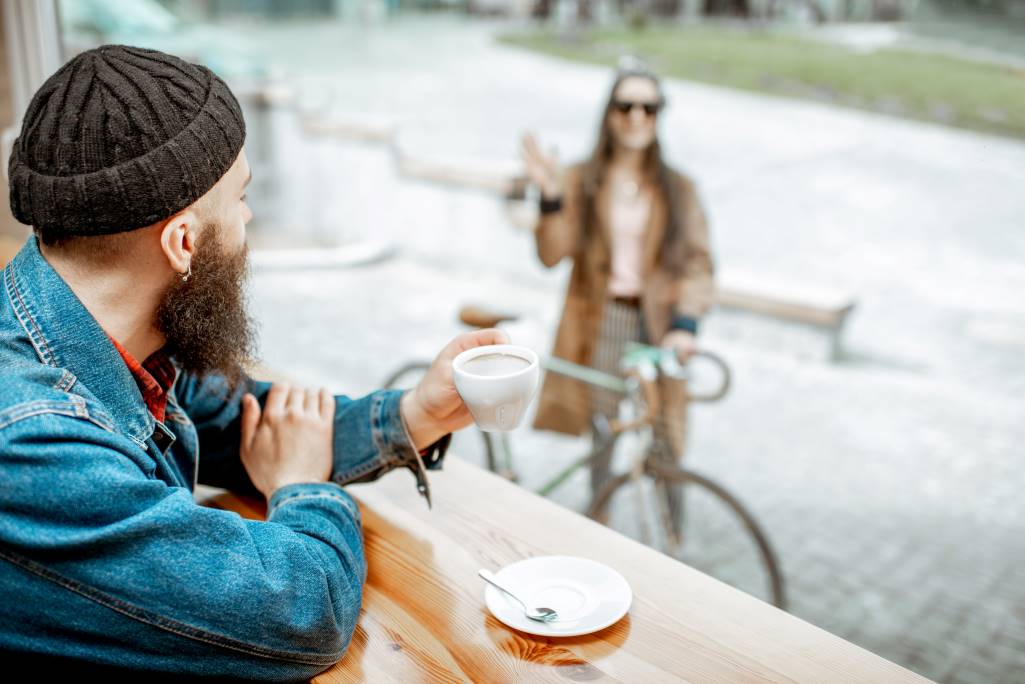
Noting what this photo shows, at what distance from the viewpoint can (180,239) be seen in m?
1.21

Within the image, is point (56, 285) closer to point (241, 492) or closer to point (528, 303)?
point (241, 492)

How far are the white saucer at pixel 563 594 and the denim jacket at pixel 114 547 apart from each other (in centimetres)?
20

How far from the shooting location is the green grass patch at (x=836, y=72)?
422cm

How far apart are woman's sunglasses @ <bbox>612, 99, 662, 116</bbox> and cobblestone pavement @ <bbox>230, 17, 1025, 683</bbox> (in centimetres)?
85

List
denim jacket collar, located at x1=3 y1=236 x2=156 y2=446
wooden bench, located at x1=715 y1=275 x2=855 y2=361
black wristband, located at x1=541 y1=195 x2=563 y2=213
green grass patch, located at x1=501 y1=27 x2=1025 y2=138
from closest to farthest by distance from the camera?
denim jacket collar, located at x1=3 y1=236 x2=156 y2=446 < black wristband, located at x1=541 y1=195 x2=563 y2=213 < green grass patch, located at x1=501 y1=27 x2=1025 y2=138 < wooden bench, located at x1=715 y1=275 x2=855 y2=361

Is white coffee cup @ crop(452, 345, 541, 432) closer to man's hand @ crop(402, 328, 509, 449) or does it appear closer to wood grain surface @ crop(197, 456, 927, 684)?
man's hand @ crop(402, 328, 509, 449)

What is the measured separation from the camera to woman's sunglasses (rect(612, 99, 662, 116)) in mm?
3326

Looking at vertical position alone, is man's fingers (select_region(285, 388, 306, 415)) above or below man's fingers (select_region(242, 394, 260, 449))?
above

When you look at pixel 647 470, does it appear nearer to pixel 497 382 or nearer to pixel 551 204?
pixel 551 204

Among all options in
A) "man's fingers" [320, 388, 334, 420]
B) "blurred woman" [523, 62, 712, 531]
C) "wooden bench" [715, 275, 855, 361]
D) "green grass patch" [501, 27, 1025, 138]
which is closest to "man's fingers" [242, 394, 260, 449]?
"man's fingers" [320, 388, 334, 420]

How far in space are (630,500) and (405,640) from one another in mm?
2063

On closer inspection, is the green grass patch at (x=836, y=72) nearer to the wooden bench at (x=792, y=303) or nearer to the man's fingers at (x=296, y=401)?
the wooden bench at (x=792, y=303)

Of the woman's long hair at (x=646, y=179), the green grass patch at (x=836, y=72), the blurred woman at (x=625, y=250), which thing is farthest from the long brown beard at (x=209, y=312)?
the green grass patch at (x=836, y=72)

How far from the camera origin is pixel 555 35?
14.1 meters
